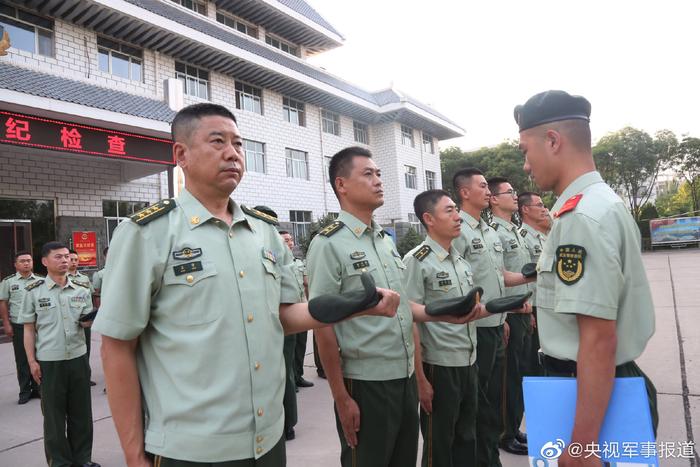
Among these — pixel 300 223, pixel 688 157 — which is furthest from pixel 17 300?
pixel 688 157

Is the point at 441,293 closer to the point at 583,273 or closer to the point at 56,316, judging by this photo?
the point at 583,273

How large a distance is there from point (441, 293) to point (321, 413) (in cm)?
222

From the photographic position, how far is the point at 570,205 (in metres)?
1.47

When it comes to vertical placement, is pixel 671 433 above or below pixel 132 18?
below

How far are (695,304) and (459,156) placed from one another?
73.3 ft

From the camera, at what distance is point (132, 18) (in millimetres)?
10539

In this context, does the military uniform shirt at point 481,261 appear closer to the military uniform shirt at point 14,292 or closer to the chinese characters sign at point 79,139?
the military uniform shirt at point 14,292

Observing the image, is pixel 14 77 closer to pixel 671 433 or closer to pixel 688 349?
pixel 671 433

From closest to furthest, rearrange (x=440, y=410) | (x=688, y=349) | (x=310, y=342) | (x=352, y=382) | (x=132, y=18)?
(x=352, y=382), (x=440, y=410), (x=688, y=349), (x=310, y=342), (x=132, y=18)

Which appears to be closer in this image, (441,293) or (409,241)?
(441,293)

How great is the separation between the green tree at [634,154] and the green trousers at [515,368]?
2366 centimetres

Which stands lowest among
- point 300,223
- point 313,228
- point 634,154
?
point 313,228

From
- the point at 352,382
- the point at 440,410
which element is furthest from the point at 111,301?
the point at 440,410

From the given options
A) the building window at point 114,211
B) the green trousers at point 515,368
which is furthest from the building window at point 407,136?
the green trousers at point 515,368
